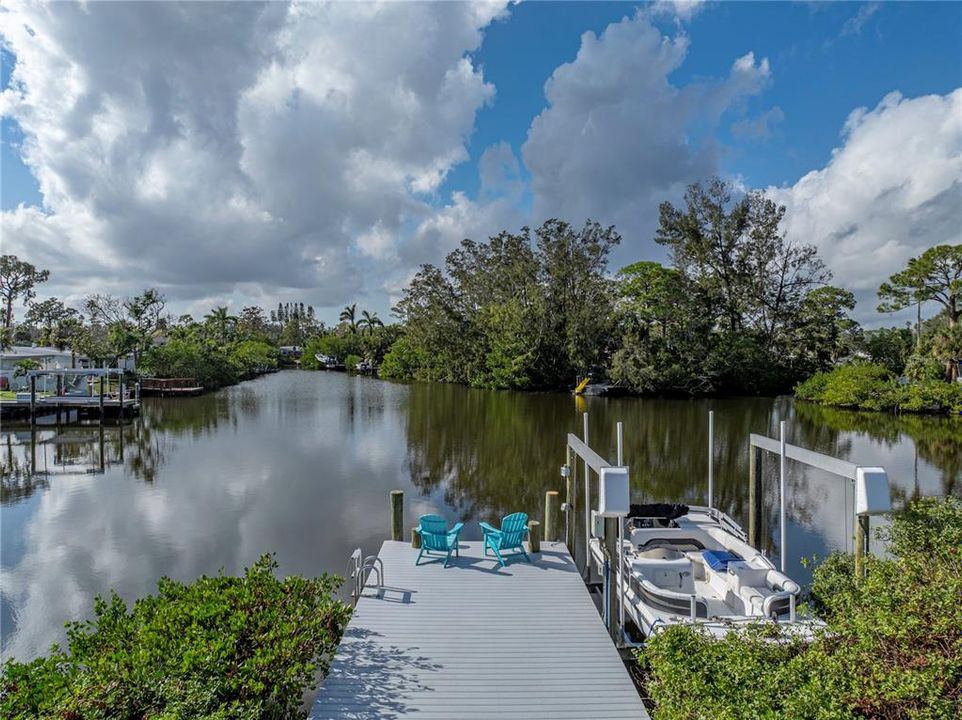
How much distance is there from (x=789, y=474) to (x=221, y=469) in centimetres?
1721

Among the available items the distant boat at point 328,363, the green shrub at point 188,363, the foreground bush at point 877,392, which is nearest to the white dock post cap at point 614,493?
the foreground bush at point 877,392

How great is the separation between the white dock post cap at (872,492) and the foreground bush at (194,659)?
6200 mm

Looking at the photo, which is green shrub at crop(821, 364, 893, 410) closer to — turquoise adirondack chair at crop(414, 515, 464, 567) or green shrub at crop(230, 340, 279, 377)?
turquoise adirondack chair at crop(414, 515, 464, 567)

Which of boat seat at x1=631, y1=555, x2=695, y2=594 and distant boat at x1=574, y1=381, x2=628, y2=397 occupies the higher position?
distant boat at x1=574, y1=381, x2=628, y2=397

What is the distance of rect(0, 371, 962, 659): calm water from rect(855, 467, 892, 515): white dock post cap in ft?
5.25

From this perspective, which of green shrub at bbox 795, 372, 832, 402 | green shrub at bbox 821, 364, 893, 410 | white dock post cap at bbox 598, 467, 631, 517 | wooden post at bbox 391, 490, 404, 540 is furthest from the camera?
green shrub at bbox 795, 372, 832, 402

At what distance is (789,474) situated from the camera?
679 inches

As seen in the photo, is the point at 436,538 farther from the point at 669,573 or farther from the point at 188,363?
the point at 188,363

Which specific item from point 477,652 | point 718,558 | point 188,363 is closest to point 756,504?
point 718,558

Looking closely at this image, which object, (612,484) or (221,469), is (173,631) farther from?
(221,469)

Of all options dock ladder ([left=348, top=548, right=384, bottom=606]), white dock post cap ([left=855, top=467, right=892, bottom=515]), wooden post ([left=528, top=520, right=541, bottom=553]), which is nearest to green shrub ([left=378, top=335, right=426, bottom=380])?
wooden post ([left=528, top=520, right=541, bottom=553])

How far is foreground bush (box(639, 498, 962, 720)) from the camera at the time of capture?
138 inches

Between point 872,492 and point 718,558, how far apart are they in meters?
2.42

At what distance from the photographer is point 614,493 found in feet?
22.7
